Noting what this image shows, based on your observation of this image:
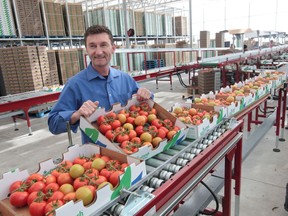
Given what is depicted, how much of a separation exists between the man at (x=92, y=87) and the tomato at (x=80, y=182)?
551 mm

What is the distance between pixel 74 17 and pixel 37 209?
28.6 ft

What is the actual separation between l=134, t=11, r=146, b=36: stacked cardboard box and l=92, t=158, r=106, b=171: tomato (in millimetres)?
11274

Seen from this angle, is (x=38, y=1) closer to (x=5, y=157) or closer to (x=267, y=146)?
(x=5, y=157)

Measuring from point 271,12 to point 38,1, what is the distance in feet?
53.1

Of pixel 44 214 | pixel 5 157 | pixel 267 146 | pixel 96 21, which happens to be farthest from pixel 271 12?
pixel 44 214

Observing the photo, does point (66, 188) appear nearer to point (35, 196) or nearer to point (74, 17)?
point (35, 196)

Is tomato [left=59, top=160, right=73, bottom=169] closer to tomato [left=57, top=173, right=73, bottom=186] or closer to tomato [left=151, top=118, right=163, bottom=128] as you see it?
tomato [left=57, top=173, right=73, bottom=186]

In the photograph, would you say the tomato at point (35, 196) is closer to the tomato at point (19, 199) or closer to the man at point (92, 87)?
the tomato at point (19, 199)

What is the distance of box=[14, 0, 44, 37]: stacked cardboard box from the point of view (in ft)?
23.4

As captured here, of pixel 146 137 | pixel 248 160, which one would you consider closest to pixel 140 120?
pixel 146 137

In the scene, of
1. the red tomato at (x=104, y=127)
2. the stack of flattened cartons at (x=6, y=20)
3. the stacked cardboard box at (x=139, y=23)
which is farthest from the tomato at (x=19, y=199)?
the stacked cardboard box at (x=139, y=23)

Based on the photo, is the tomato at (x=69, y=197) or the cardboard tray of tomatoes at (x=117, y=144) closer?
the tomato at (x=69, y=197)

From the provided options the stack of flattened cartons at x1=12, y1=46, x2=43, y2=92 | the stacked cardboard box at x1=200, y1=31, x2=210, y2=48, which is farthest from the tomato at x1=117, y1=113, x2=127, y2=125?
the stacked cardboard box at x1=200, y1=31, x2=210, y2=48

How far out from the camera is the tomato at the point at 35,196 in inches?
35.0
